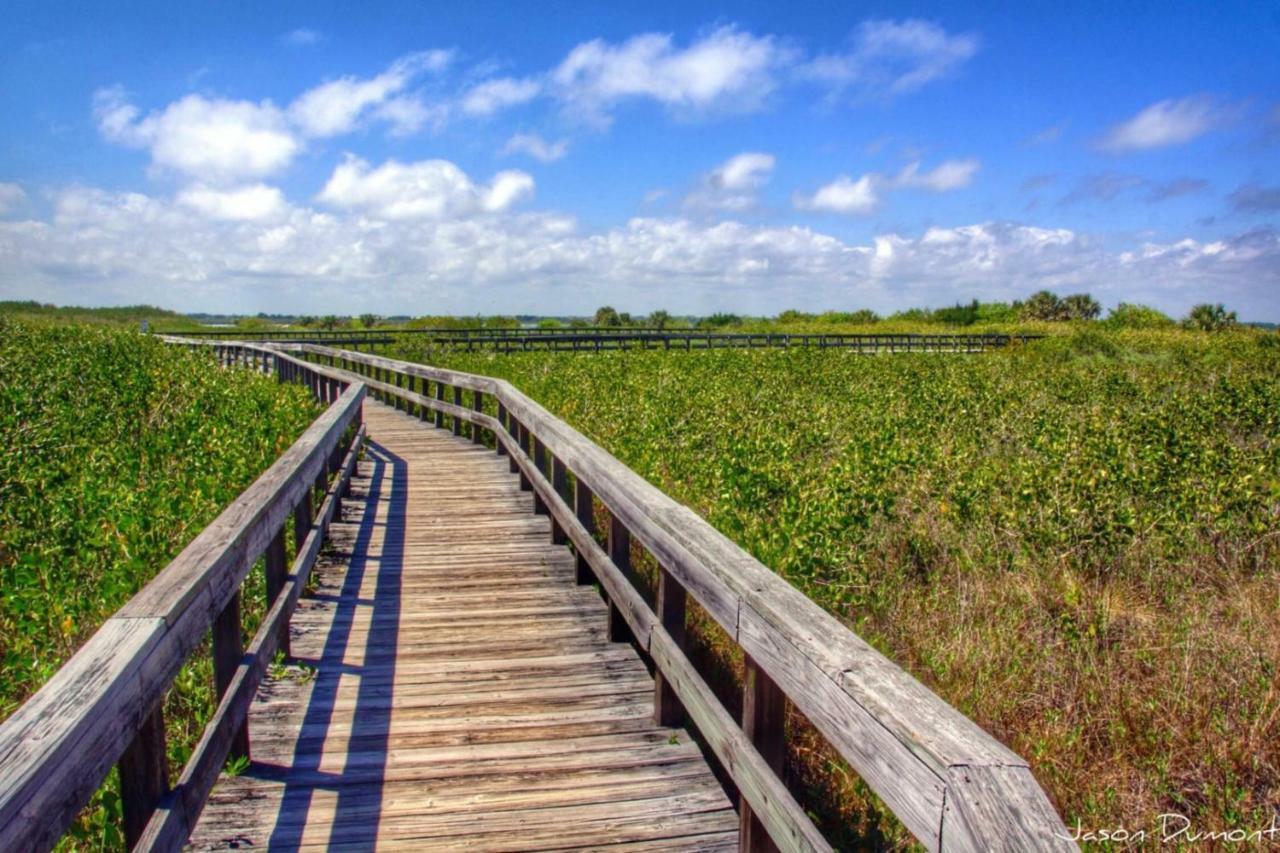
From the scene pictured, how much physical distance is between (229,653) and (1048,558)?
19.9ft

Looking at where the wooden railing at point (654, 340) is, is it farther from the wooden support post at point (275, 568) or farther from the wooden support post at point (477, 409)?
the wooden support post at point (275, 568)

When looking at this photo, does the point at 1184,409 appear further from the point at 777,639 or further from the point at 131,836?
the point at 131,836

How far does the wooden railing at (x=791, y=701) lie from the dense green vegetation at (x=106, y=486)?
2.02 metres

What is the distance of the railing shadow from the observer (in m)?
3.01

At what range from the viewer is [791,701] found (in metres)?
2.64

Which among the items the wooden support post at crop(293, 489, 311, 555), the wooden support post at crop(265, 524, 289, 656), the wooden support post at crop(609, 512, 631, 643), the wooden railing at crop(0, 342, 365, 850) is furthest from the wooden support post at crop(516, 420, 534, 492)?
the wooden railing at crop(0, 342, 365, 850)

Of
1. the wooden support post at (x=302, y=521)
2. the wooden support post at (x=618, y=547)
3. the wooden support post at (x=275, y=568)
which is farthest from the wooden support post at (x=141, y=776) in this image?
the wooden support post at (x=302, y=521)

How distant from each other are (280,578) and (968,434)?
34.9ft

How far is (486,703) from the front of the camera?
4027mm

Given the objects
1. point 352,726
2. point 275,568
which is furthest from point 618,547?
point 275,568

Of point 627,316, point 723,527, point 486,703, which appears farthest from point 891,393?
point 627,316

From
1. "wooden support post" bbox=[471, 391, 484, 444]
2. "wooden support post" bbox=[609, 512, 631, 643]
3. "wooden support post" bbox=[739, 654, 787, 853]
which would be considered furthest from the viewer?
"wooden support post" bbox=[471, 391, 484, 444]

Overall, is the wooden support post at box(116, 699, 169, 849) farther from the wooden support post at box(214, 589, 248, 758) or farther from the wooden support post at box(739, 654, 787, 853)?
the wooden support post at box(739, 654, 787, 853)

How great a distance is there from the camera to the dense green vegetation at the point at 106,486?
4.62 meters
